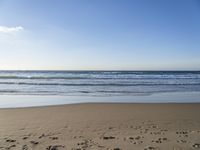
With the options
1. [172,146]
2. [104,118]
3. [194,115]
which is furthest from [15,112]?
[194,115]

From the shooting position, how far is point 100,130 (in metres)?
5.69

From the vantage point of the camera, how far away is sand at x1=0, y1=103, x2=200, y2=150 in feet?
14.5

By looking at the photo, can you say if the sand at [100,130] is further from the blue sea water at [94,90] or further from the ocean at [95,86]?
the ocean at [95,86]

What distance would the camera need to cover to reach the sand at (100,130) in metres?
4.43

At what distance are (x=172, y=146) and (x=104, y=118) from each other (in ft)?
10.5

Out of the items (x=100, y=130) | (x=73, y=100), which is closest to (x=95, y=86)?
(x=73, y=100)

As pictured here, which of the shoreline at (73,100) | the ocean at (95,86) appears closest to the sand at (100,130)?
the shoreline at (73,100)

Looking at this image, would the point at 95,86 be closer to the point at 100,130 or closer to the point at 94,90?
the point at 94,90

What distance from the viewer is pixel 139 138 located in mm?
4883

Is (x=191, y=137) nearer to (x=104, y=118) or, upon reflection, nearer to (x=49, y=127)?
(x=104, y=118)

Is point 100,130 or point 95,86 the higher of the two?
point 100,130

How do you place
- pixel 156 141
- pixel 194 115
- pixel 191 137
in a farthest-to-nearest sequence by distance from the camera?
1. pixel 194 115
2. pixel 191 137
3. pixel 156 141

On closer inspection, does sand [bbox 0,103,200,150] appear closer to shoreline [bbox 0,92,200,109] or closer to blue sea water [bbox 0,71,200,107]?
shoreline [bbox 0,92,200,109]

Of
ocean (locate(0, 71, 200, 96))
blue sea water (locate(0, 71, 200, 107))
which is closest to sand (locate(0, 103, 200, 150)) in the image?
blue sea water (locate(0, 71, 200, 107))
